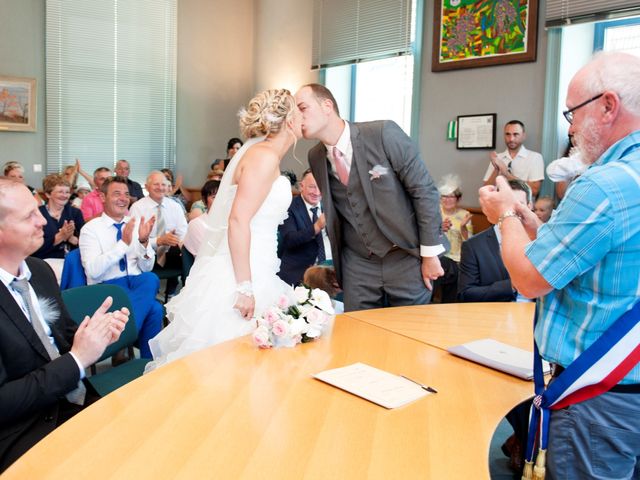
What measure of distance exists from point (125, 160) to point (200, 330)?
7.63 metres

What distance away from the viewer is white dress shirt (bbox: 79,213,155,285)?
3.85 metres

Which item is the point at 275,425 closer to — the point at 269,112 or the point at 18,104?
the point at 269,112

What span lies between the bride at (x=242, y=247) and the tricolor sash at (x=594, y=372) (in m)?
1.36

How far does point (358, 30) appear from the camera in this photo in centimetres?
832

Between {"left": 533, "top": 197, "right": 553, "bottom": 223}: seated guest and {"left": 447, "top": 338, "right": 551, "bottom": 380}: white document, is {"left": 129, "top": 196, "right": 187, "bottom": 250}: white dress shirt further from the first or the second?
{"left": 447, "top": 338, "right": 551, "bottom": 380}: white document

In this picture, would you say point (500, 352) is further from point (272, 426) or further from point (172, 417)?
point (172, 417)

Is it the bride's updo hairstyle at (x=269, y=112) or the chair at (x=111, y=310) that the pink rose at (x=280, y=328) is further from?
the bride's updo hairstyle at (x=269, y=112)

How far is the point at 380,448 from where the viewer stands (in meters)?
1.36

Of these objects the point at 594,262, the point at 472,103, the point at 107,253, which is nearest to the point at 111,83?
the point at 472,103

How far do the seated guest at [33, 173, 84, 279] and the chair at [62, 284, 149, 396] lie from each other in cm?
293

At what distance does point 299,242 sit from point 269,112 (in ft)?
6.51

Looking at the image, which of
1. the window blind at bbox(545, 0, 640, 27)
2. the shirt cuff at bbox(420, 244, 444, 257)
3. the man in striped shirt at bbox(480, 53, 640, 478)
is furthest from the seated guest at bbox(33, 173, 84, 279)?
the window blind at bbox(545, 0, 640, 27)

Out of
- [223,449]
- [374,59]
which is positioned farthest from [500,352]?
[374,59]

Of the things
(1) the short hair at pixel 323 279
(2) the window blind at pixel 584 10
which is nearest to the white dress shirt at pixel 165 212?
(1) the short hair at pixel 323 279
